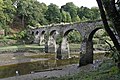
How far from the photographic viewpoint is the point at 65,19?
84500 mm

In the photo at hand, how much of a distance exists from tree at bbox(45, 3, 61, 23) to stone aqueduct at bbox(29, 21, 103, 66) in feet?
44.0

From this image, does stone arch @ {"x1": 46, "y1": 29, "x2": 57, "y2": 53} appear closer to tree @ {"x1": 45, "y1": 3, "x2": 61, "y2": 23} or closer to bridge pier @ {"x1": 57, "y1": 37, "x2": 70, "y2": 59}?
bridge pier @ {"x1": 57, "y1": 37, "x2": 70, "y2": 59}

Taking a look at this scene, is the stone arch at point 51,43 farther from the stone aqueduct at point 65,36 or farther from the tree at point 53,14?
the tree at point 53,14

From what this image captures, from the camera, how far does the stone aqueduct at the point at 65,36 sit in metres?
32.7

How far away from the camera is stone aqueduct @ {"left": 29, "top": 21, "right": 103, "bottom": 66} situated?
107 ft

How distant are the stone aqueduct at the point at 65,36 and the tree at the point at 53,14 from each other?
13399mm

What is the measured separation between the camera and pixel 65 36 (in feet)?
156

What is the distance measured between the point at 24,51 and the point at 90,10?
1783 inches

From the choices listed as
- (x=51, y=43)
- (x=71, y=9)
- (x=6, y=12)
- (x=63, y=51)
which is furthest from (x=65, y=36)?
(x=71, y=9)

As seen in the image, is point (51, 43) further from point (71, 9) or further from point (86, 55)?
point (71, 9)

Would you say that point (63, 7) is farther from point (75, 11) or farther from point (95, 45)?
point (95, 45)

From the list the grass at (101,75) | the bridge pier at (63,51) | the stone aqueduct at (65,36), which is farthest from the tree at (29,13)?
the grass at (101,75)

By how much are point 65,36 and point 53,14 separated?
4052 cm

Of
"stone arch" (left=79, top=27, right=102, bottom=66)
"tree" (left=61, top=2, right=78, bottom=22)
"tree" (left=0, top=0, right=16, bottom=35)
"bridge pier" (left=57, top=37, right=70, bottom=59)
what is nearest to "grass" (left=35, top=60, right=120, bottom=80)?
"stone arch" (left=79, top=27, right=102, bottom=66)
